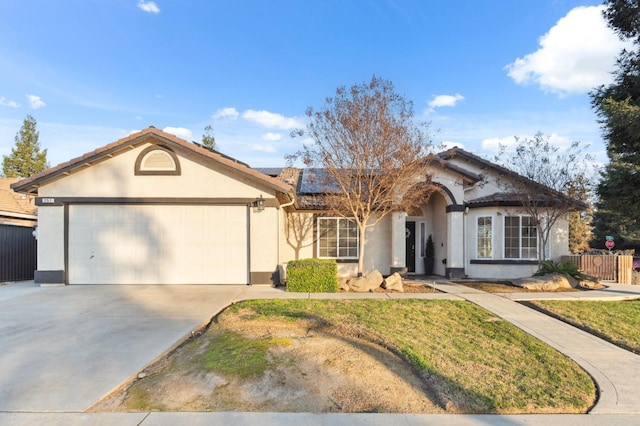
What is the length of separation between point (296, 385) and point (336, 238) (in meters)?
10.3

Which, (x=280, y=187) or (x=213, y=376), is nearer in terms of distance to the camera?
(x=213, y=376)

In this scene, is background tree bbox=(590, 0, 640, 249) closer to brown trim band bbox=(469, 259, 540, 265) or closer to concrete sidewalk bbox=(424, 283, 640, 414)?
concrete sidewalk bbox=(424, 283, 640, 414)

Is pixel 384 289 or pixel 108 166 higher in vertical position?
pixel 108 166

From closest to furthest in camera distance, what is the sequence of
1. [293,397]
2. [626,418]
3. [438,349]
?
[626,418], [293,397], [438,349]

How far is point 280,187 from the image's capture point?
36.6ft

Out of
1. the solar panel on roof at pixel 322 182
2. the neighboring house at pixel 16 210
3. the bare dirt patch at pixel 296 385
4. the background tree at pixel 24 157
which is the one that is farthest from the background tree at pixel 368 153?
the background tree at pixel 24 157

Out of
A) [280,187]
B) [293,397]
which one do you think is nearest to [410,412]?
[293,397]

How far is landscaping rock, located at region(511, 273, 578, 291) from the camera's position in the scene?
36.2 ft

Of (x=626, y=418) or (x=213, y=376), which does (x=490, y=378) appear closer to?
(x=626, y=418)

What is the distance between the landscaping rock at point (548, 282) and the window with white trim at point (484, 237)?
2.60 m

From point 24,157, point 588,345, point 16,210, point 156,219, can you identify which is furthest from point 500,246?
point 24,157

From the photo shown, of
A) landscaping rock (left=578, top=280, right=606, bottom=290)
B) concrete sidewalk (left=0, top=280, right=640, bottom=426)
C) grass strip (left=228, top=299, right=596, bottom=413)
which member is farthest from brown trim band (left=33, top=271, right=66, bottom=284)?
landscaping rock (left=578, top=280, right=606, bottom=290)

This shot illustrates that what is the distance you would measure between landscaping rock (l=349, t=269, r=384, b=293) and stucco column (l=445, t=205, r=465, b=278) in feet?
14.2

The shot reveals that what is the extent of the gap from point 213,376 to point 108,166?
380 inches
